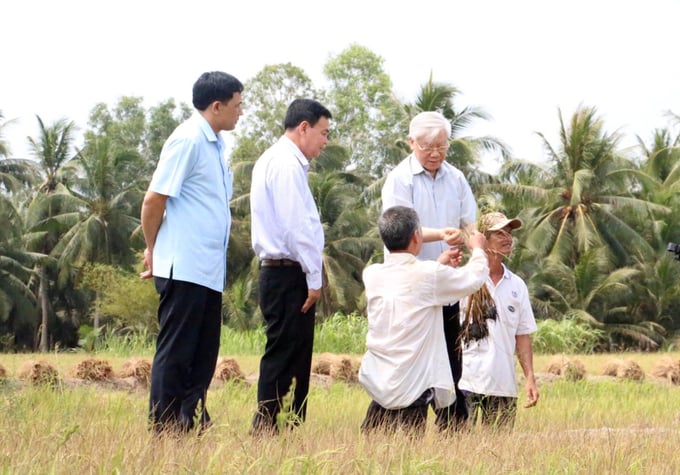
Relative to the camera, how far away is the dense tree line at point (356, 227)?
3462cm

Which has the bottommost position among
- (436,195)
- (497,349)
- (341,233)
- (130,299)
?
(130,299)

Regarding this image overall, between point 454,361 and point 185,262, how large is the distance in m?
1.69

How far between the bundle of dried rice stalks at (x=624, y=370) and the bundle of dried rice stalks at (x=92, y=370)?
23.7 feet

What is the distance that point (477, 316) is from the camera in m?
5.79

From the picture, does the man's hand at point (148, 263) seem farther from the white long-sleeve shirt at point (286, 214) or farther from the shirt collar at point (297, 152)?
the shirt collar at point (297, 152)

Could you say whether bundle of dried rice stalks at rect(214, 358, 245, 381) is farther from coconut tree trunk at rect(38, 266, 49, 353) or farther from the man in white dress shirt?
coconut tree trunk at rect(38, 266, 49, 353)

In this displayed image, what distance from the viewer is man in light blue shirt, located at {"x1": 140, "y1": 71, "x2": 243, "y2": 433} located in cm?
514

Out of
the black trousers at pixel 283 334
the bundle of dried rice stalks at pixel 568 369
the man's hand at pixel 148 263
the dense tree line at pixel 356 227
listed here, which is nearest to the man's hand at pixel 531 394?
the black trousers at pixel 283 334

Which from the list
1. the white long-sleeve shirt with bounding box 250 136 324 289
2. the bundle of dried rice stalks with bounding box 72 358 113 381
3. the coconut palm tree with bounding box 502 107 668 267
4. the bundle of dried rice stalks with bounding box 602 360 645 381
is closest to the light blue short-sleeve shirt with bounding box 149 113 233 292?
the white long-sleeve shirt with bounding box 250 136 324 289

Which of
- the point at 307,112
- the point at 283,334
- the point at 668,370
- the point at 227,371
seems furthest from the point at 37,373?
the point at 668,370

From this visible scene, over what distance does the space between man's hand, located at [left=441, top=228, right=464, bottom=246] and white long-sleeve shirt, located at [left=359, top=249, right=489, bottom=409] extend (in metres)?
0.16

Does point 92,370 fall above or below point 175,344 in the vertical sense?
below

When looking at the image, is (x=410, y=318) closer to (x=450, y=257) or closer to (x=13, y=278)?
(x=450, y=257)

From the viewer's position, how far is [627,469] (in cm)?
433
